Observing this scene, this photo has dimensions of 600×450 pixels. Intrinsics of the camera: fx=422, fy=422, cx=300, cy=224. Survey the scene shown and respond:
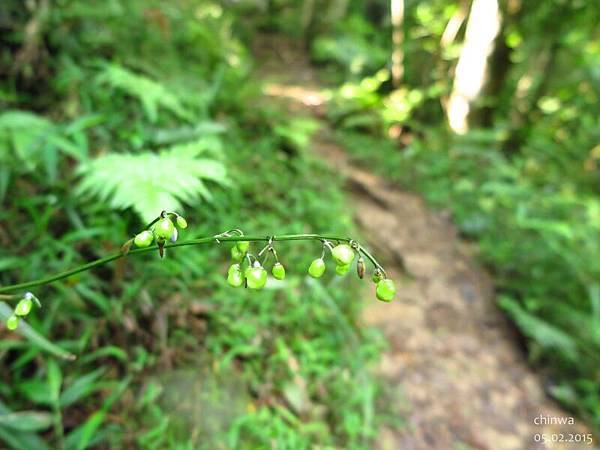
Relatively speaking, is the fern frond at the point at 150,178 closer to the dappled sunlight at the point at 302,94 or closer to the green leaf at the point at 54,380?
the green leaf at the point at 54,380

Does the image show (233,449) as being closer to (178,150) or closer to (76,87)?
(178,150)

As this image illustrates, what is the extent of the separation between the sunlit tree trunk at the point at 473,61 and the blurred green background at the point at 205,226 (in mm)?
24

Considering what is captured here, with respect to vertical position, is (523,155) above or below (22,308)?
above

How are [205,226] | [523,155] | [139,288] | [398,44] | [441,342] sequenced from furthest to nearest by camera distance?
1. [398,44]
2. [523,155]
3. [441,342]
4. [205,226]
5. [139,288]

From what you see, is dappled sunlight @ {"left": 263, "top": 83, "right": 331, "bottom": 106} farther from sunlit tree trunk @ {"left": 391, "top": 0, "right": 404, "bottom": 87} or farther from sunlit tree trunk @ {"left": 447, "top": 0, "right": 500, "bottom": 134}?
sunlit tree trunk @ {"left": 447, "top": 0, "right": 500, "bottom": 134}

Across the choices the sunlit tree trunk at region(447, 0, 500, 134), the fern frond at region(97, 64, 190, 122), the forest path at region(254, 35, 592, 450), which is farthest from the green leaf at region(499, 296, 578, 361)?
the fern frond at region(97, 64, 190, 122)

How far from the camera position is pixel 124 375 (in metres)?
1.75

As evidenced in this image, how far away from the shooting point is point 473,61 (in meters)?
5.20

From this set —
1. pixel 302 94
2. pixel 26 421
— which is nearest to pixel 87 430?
pixel 26 421

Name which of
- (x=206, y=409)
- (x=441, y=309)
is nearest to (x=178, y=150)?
(x=206, y=409)

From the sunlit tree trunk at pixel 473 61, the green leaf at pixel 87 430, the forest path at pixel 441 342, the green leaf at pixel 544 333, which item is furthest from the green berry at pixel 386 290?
the sunlit tree trunk at pixel 473 61

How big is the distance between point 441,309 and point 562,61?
4.69 metres

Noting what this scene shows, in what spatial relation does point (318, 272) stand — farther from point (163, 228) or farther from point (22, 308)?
point (22, 308)

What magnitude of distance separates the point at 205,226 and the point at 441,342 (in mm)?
2075
